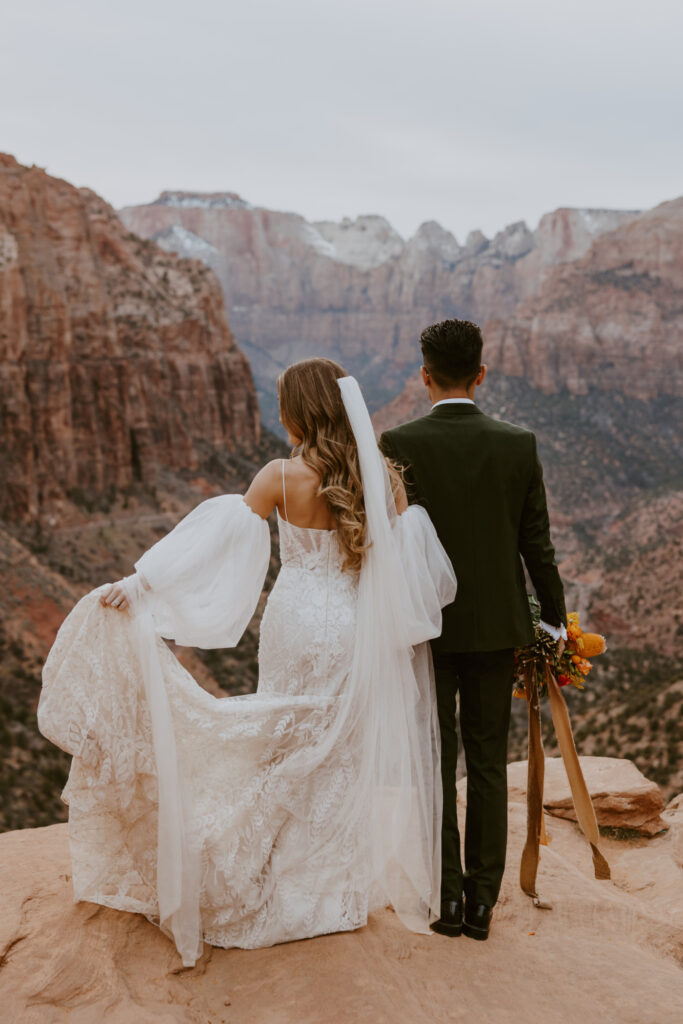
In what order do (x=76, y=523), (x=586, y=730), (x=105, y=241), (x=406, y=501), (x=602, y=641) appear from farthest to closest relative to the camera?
(x=105, y=241) → (x=76, y=523) → (x=586, y=730) → (x=602, y=641) → (x=406, y=501)

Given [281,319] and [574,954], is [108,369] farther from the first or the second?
[281,319]

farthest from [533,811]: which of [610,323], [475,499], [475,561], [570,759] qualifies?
[610,323]

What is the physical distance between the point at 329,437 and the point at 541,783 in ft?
7.73

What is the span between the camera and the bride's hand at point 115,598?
391cm

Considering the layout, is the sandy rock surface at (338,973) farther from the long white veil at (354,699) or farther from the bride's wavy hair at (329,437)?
the bride's wavy hair at (329,437)

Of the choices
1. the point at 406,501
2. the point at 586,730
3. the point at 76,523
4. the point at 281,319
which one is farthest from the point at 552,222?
the point at 406,501

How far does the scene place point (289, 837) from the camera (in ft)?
13.1

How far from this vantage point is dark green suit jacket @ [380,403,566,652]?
408 cm

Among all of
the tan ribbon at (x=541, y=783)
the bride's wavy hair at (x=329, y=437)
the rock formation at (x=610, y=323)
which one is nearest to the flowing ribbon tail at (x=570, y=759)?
the tan ribbon at (x=541, y=783)

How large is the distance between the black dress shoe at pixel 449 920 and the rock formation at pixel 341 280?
165m

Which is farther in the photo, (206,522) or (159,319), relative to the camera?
(159,319)

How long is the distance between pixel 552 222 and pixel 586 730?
169 meters

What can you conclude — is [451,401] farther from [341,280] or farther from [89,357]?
[341,280]

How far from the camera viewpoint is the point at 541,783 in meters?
4.76
